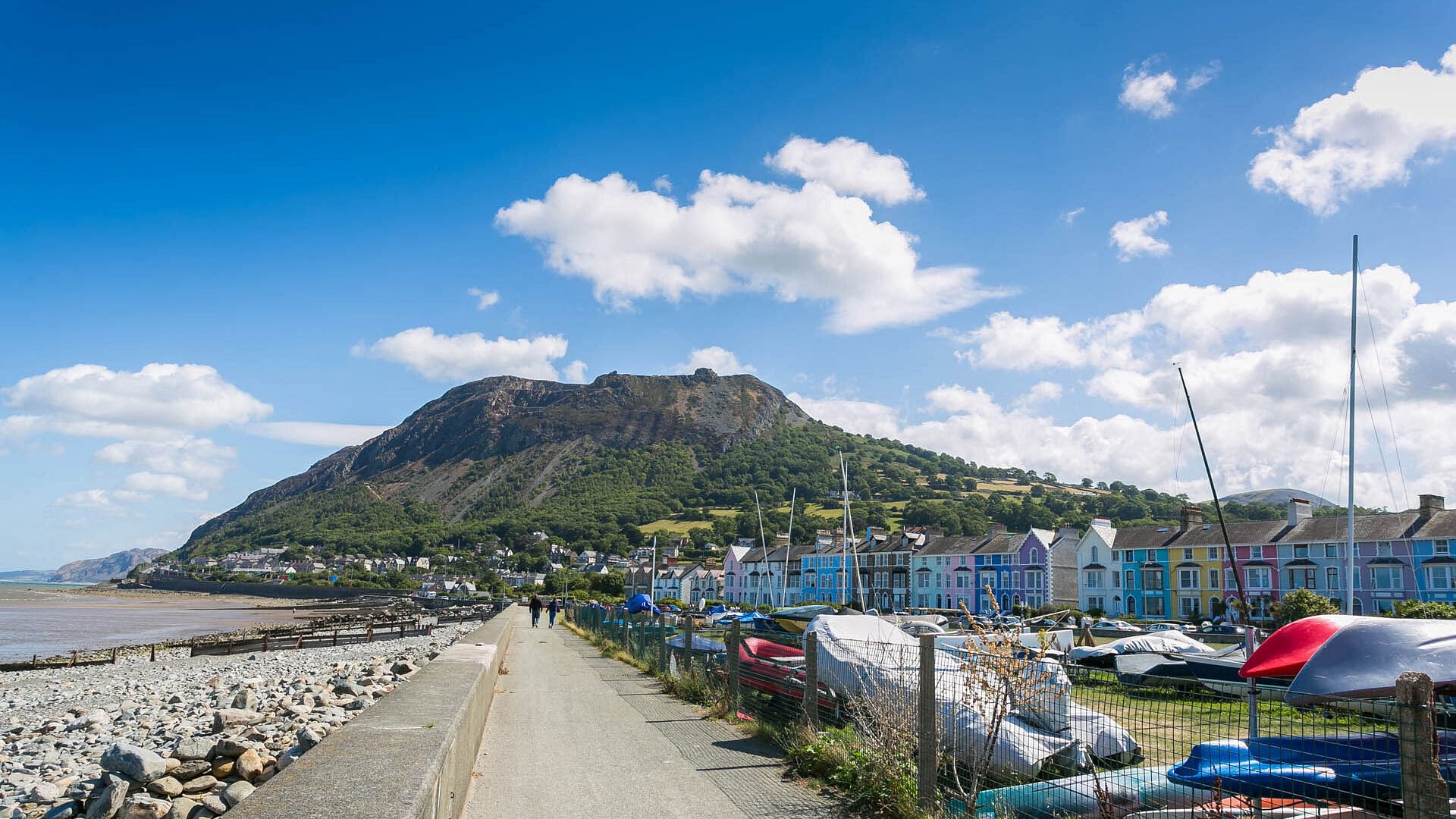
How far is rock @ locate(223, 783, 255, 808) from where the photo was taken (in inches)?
252

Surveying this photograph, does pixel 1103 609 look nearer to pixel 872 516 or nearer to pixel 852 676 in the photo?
pixel 852 676

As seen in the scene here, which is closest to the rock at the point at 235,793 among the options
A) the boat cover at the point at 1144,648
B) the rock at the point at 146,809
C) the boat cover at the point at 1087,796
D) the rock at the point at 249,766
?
the rock at the point at 146,809

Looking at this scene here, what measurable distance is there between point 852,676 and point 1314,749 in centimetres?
408

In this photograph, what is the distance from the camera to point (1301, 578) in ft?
198

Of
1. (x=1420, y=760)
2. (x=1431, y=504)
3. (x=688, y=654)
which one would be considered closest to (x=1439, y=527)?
(x=1431, y=504)

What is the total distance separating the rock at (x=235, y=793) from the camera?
6410mm

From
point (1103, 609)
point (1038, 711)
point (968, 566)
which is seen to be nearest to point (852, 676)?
point (1038, 711)

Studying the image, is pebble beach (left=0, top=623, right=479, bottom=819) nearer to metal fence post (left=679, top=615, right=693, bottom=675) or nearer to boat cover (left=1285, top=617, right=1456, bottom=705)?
metal fence post (left=679, top=615, right=693, bottom=675)

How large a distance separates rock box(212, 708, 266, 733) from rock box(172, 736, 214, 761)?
174 cm

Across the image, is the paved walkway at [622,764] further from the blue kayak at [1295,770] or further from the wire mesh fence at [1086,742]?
the blue kayak at [1295,770]

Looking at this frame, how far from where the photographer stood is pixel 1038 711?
6793 mm

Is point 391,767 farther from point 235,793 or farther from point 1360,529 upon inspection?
point 1360,529

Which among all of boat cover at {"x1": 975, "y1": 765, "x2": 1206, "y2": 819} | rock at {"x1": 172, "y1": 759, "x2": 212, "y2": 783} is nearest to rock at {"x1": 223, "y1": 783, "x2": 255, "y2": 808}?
rock at {"x1": 172, "y1": 759, "x2": 212, "y2": 783}

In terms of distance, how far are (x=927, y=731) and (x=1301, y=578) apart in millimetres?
65915
